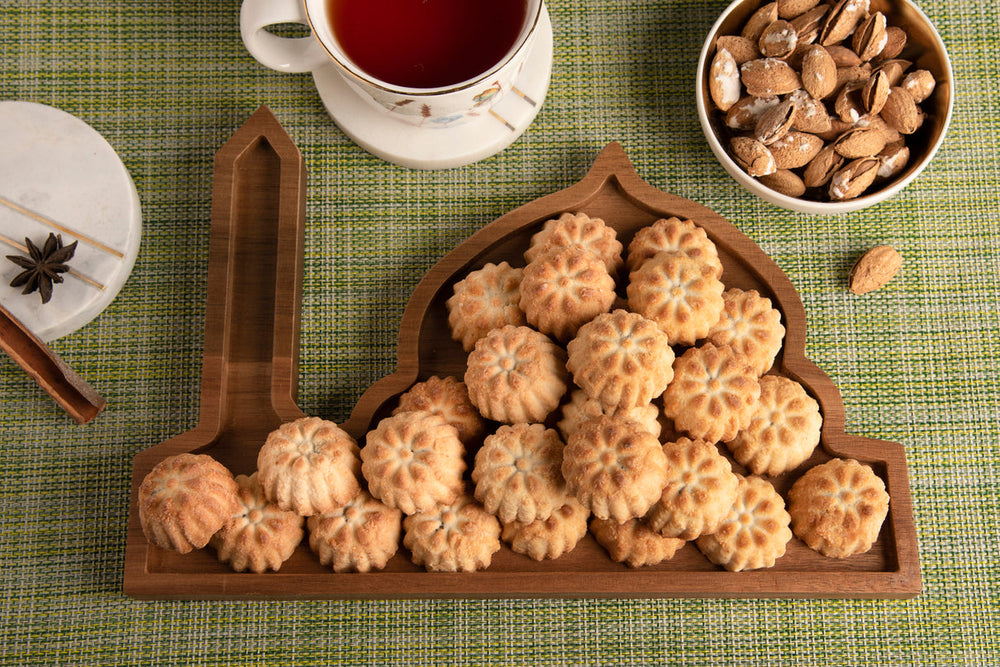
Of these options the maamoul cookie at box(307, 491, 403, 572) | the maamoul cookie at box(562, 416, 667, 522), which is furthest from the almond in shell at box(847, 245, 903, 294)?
the maamoul cookie at box(307, 491, 403, 572)

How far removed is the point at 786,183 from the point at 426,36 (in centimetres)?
54

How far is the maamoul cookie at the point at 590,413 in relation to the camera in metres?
1.01

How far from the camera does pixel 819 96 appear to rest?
116 cm

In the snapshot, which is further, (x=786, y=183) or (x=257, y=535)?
(x=786, y=183)

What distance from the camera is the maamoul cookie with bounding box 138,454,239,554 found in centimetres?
100

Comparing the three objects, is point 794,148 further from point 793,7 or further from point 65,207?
point 65,207

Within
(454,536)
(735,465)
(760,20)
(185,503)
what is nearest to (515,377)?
(454,536)

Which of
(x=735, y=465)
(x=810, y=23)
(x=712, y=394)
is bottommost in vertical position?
(x=735, y=465)

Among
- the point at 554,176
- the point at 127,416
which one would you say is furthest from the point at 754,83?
the point at 127,416

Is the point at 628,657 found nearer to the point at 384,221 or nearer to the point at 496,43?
the point at 384,221

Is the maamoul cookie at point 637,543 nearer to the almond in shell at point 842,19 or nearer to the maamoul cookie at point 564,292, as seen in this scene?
the maamoul cookie at point 564,292

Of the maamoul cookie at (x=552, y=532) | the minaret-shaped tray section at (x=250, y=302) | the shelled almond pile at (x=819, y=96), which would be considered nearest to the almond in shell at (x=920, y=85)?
the shelled almond pile at (x=819, y=96)

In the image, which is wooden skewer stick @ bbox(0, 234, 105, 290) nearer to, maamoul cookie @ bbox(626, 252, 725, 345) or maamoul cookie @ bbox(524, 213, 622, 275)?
maamoul cookie @ bbox(524, 213, 622, 275)

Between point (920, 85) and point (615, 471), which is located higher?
point (920, 85)
